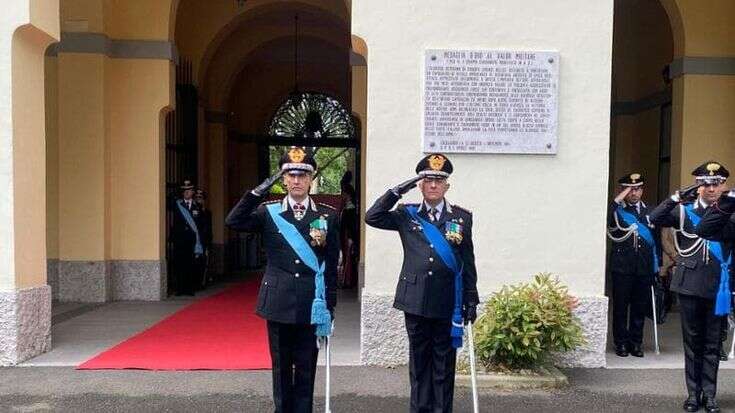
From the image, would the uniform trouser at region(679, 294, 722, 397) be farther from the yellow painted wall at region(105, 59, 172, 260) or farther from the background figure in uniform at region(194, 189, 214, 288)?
the background figure in uniform at region(194, 189, 214, 288)

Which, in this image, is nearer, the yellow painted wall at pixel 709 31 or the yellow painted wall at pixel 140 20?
the yellow painted wall at pixel 709 31

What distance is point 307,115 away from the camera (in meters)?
18.8

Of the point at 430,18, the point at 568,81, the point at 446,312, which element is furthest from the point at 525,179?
the point at 446,312

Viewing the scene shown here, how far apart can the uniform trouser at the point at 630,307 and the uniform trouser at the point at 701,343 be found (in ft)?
5.11

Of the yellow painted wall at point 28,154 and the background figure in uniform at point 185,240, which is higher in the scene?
the yellow painted wall at point 28,154

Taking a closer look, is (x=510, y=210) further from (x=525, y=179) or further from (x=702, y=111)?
(x=702, y=111)

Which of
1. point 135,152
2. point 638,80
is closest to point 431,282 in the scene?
point 135,152

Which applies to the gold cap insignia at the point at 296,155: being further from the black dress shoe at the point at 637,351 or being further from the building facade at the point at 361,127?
the black dress shoe at the point at 637,351

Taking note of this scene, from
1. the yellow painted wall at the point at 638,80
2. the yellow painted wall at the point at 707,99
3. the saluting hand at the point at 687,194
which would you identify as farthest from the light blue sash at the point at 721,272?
the yellow painted wall at the point at 638,80

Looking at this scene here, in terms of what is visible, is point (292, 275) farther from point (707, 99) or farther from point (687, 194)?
point (707, 99)

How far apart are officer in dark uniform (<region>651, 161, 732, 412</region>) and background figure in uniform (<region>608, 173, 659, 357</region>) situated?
1.48 metres

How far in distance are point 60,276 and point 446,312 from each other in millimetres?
6793

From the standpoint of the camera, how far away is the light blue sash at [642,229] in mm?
6512

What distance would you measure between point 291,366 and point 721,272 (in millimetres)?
3275
